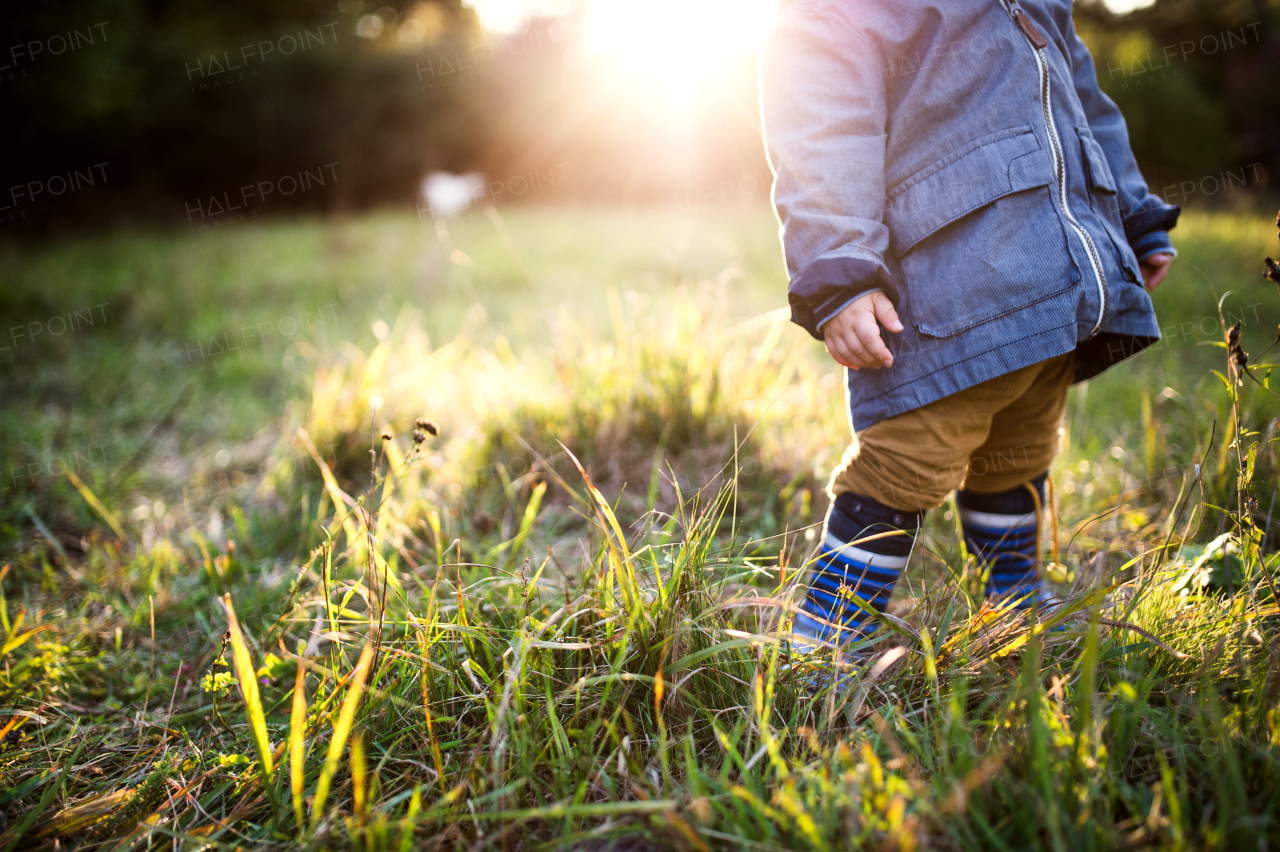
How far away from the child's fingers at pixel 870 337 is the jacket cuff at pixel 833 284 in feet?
0.13

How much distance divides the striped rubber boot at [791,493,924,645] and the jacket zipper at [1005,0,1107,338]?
1.57 feet

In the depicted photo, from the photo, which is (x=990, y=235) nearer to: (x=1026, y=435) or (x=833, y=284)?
(x=833, y=284)

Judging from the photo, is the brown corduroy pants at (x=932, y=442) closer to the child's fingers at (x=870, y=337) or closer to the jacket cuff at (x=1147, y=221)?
the child's fingers at (x=870, y=337)

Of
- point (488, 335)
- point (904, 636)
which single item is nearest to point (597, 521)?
point (904, 636)

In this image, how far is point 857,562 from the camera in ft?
3.84

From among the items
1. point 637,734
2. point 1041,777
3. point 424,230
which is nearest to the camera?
point 1041,777

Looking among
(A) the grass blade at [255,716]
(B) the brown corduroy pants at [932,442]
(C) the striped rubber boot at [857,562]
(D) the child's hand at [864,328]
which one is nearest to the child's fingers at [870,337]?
(D) the child's hand at [864,328]

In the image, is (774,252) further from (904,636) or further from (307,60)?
(307,60)

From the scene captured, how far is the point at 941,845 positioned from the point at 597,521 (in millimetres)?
626

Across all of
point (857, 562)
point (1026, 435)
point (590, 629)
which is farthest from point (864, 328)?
point (590, 629)

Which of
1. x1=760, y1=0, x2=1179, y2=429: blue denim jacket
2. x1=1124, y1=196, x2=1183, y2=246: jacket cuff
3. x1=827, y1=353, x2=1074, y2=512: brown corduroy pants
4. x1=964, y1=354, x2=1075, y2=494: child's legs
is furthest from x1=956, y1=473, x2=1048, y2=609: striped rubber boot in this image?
x1=1124, y1=196, x2=1183, y2=246: jacket cuff

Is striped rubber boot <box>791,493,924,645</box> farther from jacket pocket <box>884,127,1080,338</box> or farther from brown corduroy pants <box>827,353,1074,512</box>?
jacket pocket <box>884,127,1080,338</box>

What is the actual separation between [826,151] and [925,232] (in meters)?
0.23

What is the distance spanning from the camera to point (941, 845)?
0.70 m
